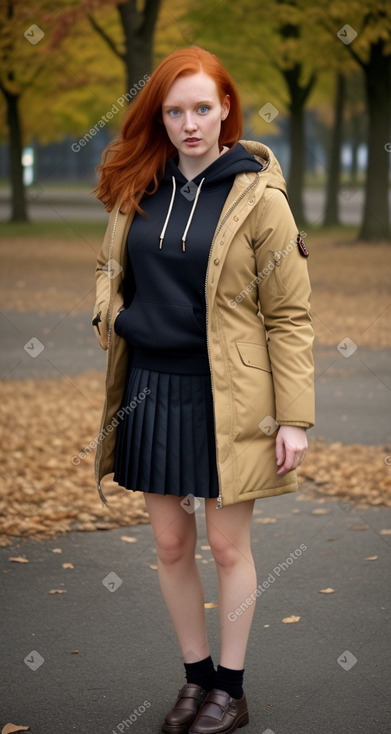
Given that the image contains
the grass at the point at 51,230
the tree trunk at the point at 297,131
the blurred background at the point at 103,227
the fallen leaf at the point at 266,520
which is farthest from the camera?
the grass at the point at 51,230

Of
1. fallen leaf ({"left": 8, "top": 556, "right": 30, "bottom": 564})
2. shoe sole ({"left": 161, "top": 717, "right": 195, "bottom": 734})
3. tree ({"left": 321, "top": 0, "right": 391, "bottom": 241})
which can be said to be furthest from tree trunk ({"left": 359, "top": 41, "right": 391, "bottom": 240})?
shoe sole ({"left": 161, "top": 717, "right": 195, "bottom": 734})

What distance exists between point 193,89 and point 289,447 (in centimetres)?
113

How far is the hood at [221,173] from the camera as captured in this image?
3.24 m

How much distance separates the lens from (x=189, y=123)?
315 cm

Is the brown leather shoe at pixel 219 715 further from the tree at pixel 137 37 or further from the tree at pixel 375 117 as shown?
the tree at pixel 375 117

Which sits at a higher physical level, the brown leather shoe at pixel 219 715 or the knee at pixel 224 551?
the knee at pixel 224 551

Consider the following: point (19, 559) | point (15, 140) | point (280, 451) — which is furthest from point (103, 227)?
point (280, 451)

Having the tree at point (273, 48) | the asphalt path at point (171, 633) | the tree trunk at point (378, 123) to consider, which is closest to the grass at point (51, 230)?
the tree at point (273, 48)

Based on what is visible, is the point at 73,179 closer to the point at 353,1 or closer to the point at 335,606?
the point at 353,1

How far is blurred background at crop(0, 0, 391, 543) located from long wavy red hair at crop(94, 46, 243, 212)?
262 centimetres

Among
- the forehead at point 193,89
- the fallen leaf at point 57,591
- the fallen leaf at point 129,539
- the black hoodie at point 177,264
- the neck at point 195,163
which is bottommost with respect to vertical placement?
the fallen leaf at point 129,539

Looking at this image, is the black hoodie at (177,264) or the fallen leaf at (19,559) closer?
the black hoodie at (177,264)

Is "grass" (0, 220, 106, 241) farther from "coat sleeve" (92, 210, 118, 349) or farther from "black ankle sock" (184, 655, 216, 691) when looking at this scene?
"black ankle sock" (184, 655, 216, 691)

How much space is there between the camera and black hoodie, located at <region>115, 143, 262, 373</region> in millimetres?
3219
